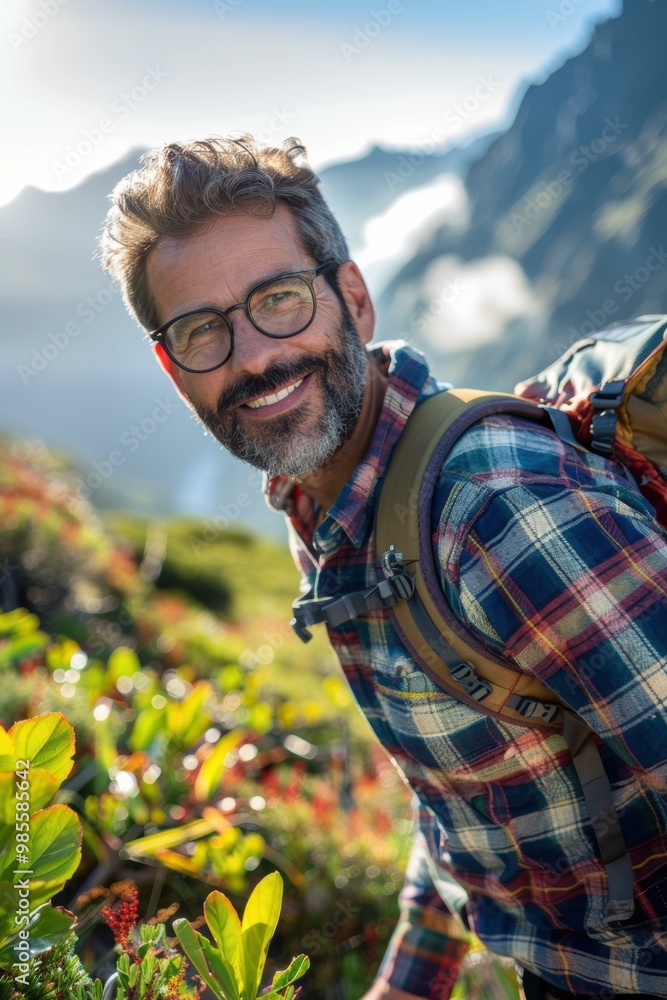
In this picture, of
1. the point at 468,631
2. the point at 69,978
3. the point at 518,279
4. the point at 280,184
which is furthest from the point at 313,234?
the point at 518,279

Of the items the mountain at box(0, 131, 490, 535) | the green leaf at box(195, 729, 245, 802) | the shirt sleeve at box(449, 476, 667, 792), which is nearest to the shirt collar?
the shirt sleeve at box(449, 476, 667, 792)

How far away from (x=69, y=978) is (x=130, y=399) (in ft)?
91.7

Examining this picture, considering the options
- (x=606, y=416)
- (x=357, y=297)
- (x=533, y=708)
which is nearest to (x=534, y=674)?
(x=533, y=708)

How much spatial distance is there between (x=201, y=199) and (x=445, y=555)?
1.05 metres

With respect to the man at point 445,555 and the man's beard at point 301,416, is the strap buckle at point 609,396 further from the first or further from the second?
the man's beard at point 301,416

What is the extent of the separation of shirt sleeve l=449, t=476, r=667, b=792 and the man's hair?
94 cm

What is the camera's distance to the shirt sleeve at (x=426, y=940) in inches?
71.0

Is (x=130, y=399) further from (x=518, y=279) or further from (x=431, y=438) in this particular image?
(x=431, y=438)

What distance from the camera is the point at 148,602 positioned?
5418mm

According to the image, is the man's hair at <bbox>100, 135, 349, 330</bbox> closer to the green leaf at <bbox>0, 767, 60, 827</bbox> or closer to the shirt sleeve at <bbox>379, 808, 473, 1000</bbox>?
the green leaf at <bbox>0, 767, 60, 827</bbox>

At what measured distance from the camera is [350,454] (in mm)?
1765

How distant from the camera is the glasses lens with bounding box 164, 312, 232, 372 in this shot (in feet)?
5.45

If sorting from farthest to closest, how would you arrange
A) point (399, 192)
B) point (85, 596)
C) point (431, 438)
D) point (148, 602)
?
point (399, 192) → point (148, 602) → point (85, 596) → point (431, 438)

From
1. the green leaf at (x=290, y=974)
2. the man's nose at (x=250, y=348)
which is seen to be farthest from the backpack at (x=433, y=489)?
the green leaf at (x=290, y=974)
